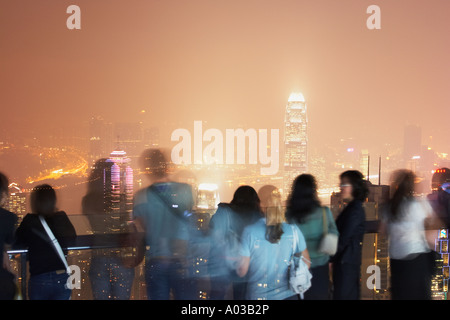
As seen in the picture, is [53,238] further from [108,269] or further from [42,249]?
[108,269]

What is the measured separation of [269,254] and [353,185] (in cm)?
76

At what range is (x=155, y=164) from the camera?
3.06 m

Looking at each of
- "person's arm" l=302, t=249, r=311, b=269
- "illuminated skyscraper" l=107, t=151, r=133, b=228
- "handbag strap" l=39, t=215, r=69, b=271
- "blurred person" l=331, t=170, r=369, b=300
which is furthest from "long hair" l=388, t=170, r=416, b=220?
"handbag strap" l=39, t=215, r=69, b=271

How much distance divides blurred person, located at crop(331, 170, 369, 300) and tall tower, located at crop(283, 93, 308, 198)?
978 centimetres

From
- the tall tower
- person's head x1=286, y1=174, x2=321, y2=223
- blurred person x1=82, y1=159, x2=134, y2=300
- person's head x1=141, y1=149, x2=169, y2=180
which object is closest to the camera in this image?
person's head x1=286, y1=174, x2=321, y2=223

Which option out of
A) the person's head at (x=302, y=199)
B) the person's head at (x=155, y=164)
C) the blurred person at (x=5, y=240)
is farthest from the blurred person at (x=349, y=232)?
the blurred person at (x=5, y=240)

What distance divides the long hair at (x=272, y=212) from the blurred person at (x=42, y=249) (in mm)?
1291

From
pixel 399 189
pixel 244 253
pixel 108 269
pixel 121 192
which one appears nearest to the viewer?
pixel 244 253

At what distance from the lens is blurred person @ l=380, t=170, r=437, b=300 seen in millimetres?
2918

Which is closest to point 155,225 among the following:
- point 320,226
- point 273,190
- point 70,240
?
point 70,240

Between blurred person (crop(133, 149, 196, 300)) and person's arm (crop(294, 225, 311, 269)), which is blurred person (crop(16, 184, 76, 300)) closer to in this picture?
blurred person (crop(133, 149, 196, 300))

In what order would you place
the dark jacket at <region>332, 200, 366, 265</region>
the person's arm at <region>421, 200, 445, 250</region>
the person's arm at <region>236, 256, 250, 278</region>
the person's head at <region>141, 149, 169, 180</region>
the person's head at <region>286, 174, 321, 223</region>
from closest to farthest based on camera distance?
the person's arm at <region>236, 256, 250, 278</region>
the person's head at <region>286, 174, 321, 223</region>
the dark jacket at <region>332, 200, 366, 265</region>
the person's head at <region>141, 149, 169, 180</region>
the person's arm at <region>421, 200, 445, 250</region>

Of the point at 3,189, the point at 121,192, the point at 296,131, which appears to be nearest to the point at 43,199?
the point at 3,189
